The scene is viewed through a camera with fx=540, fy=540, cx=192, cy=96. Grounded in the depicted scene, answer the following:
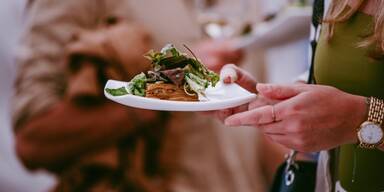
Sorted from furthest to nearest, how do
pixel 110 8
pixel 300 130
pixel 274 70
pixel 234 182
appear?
pixel 274 70
pixel 234 182
pixel 110 8
pixel 300 130

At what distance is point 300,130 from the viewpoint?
527 mm

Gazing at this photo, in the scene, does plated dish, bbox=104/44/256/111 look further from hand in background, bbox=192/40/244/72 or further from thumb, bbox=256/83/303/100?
hand in background, bbox=192/40/244/72

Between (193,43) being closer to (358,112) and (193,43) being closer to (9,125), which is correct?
(9,125)

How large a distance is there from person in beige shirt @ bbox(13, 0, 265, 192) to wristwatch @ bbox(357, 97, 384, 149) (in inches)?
25.4

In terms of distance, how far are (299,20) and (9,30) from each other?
31.0 inches

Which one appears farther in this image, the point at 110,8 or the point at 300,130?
the point at 110,8

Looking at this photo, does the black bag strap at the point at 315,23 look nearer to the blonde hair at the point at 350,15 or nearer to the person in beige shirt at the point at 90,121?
the blonde hair at the point at 350,15

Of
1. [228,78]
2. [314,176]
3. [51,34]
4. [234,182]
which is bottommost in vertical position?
[234,182]

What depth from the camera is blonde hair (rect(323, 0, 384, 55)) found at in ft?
1.83

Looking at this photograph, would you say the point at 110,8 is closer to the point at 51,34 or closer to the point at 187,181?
the point at 51,34

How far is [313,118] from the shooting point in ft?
1.73

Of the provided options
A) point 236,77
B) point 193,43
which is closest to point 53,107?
point 193,43

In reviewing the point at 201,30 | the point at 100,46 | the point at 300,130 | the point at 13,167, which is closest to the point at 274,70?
the point at 201,30

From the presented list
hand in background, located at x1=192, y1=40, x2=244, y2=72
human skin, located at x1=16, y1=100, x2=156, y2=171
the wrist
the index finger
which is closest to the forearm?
human skin, located at x1=16, y1=100, x2=156, y2=171
